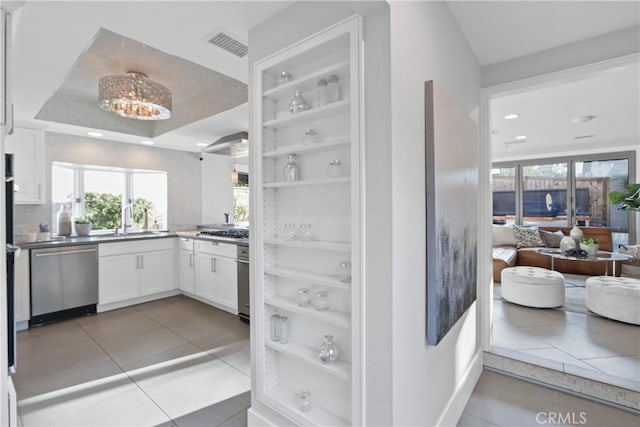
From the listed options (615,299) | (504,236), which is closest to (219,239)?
(615,299)

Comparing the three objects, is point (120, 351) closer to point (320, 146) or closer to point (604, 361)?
point (320, 146)

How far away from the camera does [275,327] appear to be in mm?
1785

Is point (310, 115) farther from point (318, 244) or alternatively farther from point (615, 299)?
point (615, 299)

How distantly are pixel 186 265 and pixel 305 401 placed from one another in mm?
3360

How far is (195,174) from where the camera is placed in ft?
17.2

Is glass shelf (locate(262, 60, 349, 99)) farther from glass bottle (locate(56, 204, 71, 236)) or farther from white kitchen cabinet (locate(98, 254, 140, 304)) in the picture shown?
glass bottle (locate(56, 204, 71, 236))

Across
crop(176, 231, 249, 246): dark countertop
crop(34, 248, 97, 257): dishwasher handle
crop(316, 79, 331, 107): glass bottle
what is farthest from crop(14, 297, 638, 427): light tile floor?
crop(316, 79, 331, 107): glass bottle

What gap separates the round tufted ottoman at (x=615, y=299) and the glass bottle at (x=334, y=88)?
3.56 metres

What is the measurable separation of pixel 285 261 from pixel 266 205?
0.35 metres

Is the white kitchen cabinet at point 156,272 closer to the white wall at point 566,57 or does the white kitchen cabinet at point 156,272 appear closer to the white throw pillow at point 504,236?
the white wall at point 566,57

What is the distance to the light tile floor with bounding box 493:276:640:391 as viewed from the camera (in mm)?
2260

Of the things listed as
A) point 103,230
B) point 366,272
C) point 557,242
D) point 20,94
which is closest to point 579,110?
point 557,242

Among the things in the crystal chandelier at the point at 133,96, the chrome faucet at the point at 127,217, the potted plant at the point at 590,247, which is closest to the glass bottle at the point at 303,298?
the crystal chandelier at the point at 133,96

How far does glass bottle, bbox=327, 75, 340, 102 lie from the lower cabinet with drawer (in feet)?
12.2
